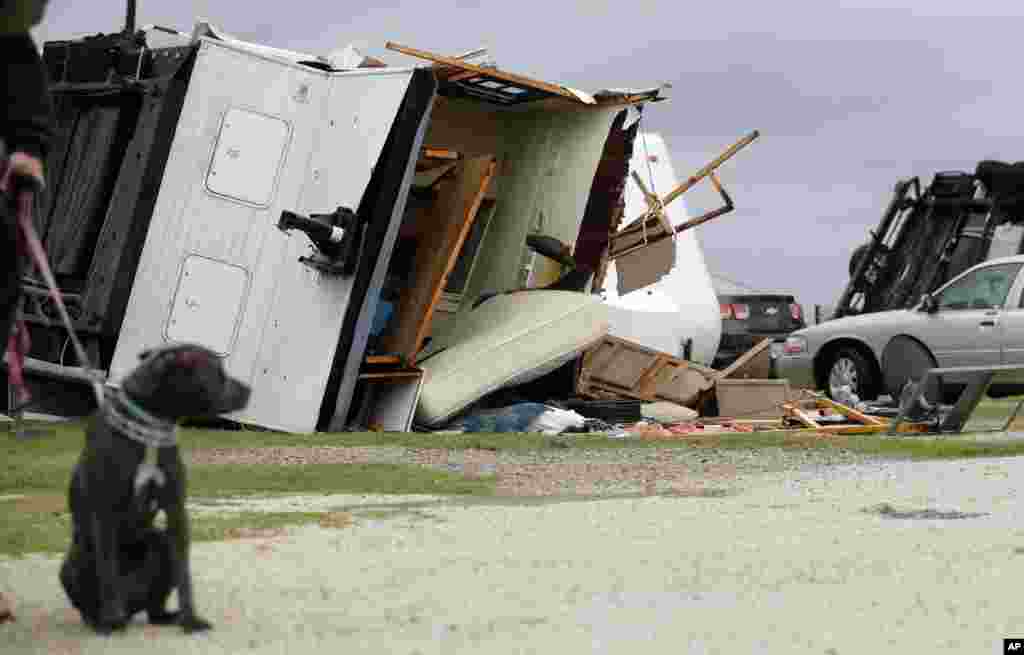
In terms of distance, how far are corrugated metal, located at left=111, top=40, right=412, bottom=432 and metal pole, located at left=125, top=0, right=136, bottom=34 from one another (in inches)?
46.1

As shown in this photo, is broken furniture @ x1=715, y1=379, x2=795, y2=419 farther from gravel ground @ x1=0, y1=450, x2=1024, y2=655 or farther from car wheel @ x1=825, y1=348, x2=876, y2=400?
gravel ground @ x1=0, y1=450, x2=1024, y2=655

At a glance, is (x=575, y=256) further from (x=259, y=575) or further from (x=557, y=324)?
(x=259, y=575)

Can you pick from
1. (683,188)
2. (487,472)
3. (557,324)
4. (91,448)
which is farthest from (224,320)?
(91,448)

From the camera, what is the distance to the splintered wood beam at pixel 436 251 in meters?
15.5

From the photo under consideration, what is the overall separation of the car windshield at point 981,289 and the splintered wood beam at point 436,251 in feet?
18.9

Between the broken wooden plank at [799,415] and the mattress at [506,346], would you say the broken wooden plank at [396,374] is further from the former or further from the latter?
the broken wooden plank at [799,415]

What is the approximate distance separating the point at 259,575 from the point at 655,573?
4.28ft

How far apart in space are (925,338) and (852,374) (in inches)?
42.9

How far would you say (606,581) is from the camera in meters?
6.13

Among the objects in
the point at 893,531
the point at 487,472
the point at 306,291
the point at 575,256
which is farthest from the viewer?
the point at 575,256

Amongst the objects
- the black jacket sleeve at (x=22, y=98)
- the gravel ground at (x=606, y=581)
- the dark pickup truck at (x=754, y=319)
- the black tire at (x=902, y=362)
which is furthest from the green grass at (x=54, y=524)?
the dark pickup truck at (x=754, y=319)

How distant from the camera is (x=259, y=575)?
6.15 meters

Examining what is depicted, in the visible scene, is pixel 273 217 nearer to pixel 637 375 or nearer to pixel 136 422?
pixel 637 375

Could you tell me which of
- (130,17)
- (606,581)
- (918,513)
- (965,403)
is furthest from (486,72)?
(606,581)
